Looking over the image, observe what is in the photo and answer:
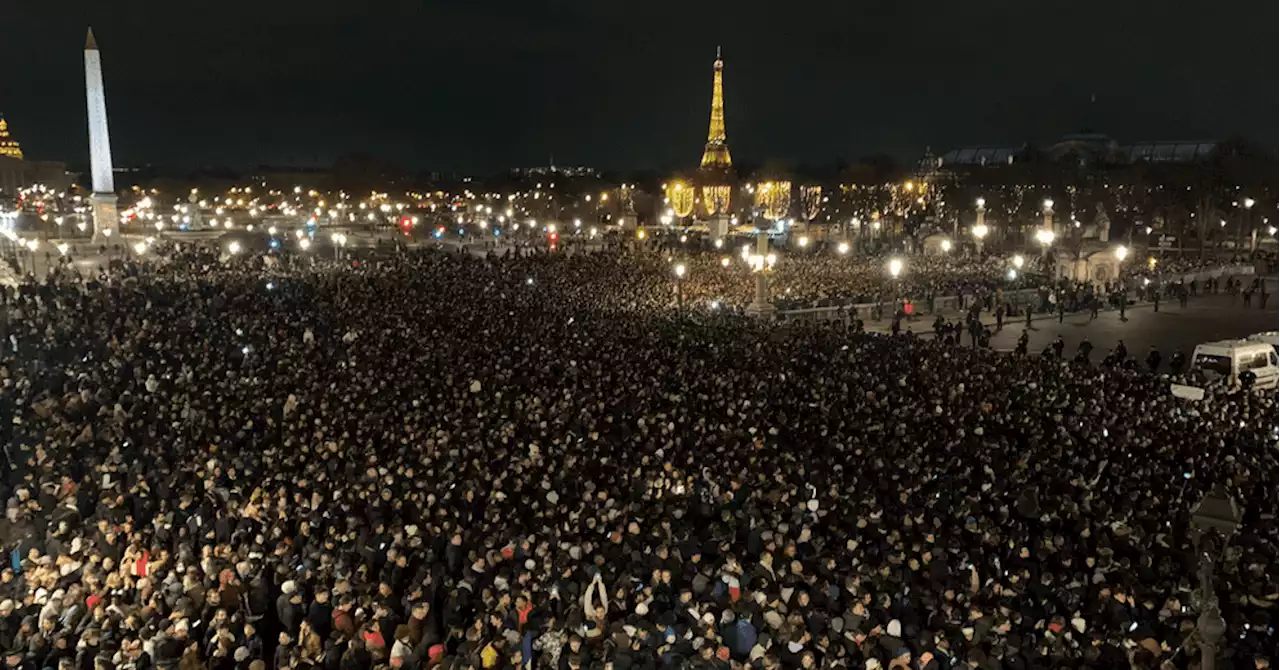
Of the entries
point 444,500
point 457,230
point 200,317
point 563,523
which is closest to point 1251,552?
point 563,523

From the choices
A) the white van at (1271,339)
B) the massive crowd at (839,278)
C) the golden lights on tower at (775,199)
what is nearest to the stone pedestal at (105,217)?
the massive crowd at (839,278)

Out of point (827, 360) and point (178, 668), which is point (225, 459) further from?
point (827, 360)

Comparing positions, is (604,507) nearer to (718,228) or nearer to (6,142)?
(718,228)

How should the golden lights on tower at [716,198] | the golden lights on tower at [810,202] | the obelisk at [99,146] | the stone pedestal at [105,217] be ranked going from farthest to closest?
1. the golden lights on tower at [716,198]
2. the golden lights on tower at [810,202]
3. the stone pedestal at [105,217]
4. the obelisk at [99,146]

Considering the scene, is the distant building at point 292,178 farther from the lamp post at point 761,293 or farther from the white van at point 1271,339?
the white van at point 1271,339

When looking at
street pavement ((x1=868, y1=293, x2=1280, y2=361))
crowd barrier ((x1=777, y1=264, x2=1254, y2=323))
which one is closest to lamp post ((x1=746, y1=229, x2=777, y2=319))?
crowd barrier ((x1=777, y1=264, x2=1254, y2=323))

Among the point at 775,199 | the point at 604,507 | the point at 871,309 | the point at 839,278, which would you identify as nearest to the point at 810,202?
the point at 775,199
